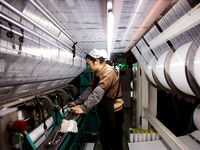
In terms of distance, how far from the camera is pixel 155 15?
1.52 meters

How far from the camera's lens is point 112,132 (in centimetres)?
222

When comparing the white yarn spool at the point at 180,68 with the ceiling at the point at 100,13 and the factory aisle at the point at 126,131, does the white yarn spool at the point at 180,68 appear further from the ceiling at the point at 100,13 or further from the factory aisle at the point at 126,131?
the factory aisle at the point at 126,131

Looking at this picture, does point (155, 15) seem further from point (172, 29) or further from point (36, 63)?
point (36, 63)

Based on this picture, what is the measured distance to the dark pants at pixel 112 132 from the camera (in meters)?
2.21

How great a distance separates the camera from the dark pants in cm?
221

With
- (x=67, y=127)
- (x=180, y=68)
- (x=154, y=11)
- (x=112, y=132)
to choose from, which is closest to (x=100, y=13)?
(x=154, y=11)

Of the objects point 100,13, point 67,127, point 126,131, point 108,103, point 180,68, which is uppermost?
point 100,13

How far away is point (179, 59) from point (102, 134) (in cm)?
180

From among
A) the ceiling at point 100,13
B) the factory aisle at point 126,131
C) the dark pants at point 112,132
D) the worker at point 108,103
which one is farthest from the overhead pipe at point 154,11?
the factory aisle at point 126,131

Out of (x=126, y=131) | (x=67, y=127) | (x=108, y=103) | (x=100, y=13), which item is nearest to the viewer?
(x=100, y=13)

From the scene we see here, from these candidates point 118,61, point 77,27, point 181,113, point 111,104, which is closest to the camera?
point 77,27

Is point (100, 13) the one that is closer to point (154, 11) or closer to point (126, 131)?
point (154, 11)

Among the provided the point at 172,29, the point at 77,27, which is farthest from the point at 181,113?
the point at 77,27

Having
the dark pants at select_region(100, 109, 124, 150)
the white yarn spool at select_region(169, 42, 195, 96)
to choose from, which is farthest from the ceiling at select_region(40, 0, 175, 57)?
the dark pants at select_region(100, 109, 124, 150)
